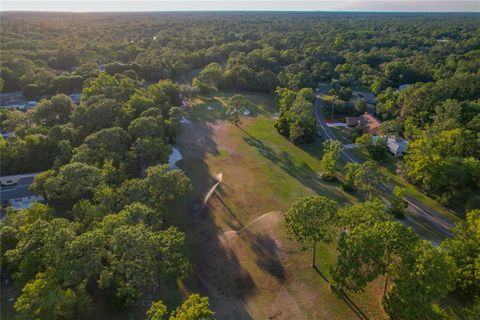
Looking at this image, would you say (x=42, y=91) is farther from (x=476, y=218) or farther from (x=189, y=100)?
(x=476, y=218)

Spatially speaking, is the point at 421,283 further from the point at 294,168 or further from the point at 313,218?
the point at 294,168

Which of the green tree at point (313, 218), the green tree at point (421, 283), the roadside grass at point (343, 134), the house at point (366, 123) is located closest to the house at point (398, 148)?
the house at point (366, 123)

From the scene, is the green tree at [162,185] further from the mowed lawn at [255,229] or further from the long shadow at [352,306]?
the long shadow at [352,306]

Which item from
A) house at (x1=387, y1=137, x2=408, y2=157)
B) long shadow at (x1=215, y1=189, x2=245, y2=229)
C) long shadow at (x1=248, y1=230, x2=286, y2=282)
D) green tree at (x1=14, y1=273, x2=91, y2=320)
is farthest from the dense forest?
long shadow at (x1=248, y1=230, x2=286, y2=282)

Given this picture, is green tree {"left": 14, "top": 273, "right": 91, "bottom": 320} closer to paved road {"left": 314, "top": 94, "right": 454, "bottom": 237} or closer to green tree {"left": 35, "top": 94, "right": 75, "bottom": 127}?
paved road {"left": 314, "top": 94, "right": 454, "bottom": 237}

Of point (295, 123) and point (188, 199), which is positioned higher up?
point (295, 123)

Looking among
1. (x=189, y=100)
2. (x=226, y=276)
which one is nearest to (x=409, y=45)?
(x=189, y=100)

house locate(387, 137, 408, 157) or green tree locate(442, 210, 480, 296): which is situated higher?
green tree locate(442, 210, 480, 296)

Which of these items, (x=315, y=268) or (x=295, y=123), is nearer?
(x=315, y=268)
